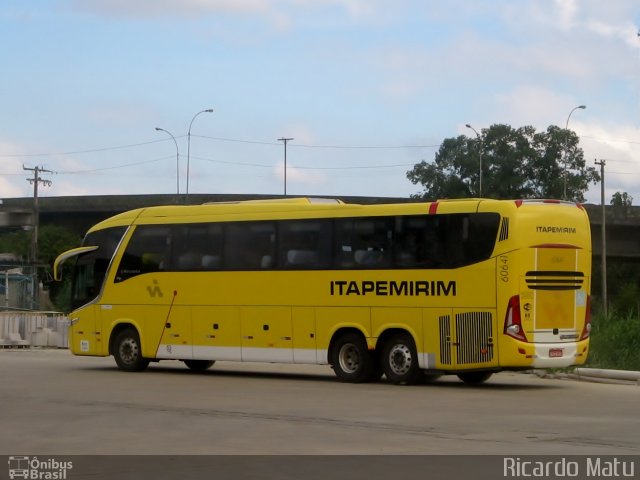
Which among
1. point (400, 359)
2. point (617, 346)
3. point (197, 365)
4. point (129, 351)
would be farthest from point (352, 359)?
point (617, 346)

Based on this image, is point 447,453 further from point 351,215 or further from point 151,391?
point 351,215

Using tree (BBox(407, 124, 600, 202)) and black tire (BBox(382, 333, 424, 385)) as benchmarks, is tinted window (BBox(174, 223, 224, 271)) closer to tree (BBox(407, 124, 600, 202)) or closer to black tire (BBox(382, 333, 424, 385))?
black tire (BBox(382, 333, 424, 385))

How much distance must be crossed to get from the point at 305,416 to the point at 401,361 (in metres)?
6.18

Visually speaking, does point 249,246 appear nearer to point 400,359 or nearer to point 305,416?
point 400,359

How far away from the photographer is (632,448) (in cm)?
1252

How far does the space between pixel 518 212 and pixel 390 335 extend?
354cm

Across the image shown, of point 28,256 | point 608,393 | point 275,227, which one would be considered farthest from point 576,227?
point 28,256

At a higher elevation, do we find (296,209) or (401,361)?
(296,209)

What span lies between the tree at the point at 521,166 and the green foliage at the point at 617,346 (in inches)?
2943

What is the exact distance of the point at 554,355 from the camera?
20844 millimetres

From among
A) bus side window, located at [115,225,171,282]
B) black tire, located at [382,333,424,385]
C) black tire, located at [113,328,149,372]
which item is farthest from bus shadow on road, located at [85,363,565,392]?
bus side window, located at [115,225,171,282]

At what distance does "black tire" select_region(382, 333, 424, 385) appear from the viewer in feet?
71.6

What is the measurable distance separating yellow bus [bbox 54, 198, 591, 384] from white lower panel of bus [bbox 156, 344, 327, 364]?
1.1 inches
